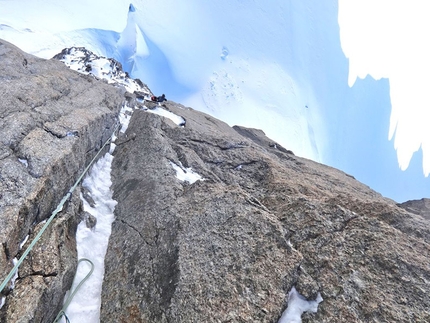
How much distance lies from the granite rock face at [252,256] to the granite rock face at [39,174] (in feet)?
3.38

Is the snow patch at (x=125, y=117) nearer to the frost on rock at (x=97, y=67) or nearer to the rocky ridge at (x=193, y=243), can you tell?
the rocky ridge at (x=193, y=243)

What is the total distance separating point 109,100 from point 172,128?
2.93m

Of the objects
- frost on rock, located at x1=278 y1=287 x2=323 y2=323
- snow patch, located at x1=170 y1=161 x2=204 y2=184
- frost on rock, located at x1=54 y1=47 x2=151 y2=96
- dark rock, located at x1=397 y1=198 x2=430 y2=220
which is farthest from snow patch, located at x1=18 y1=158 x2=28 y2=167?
frost on rock, located at x1=54 y1=47 x2=151 y2=96

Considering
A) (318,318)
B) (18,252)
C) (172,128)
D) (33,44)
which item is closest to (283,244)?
(318,318)

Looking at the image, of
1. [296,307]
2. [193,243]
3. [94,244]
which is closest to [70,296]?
[94,244]

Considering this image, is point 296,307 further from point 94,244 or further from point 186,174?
point 186,174

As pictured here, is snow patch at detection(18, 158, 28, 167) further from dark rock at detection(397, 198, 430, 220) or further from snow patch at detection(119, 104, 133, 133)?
dark rock at detection(397, 198, 430, 220)

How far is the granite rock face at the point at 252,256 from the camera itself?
3979 mm

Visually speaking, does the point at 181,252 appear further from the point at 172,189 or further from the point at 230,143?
the point at 230,143

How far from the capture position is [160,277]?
4465 millimetres

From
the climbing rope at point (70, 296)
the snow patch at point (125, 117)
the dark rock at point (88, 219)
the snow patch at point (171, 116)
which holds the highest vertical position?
the snow patch at point (171, 116)

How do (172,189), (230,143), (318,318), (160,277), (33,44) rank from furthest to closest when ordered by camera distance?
(33,44), (230,143), (172,189), (160,277), (318,318)

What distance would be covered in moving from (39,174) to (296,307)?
4.99 meters

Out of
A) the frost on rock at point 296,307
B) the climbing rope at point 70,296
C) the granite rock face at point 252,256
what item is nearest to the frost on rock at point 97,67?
the granite rock face at point 252,256
